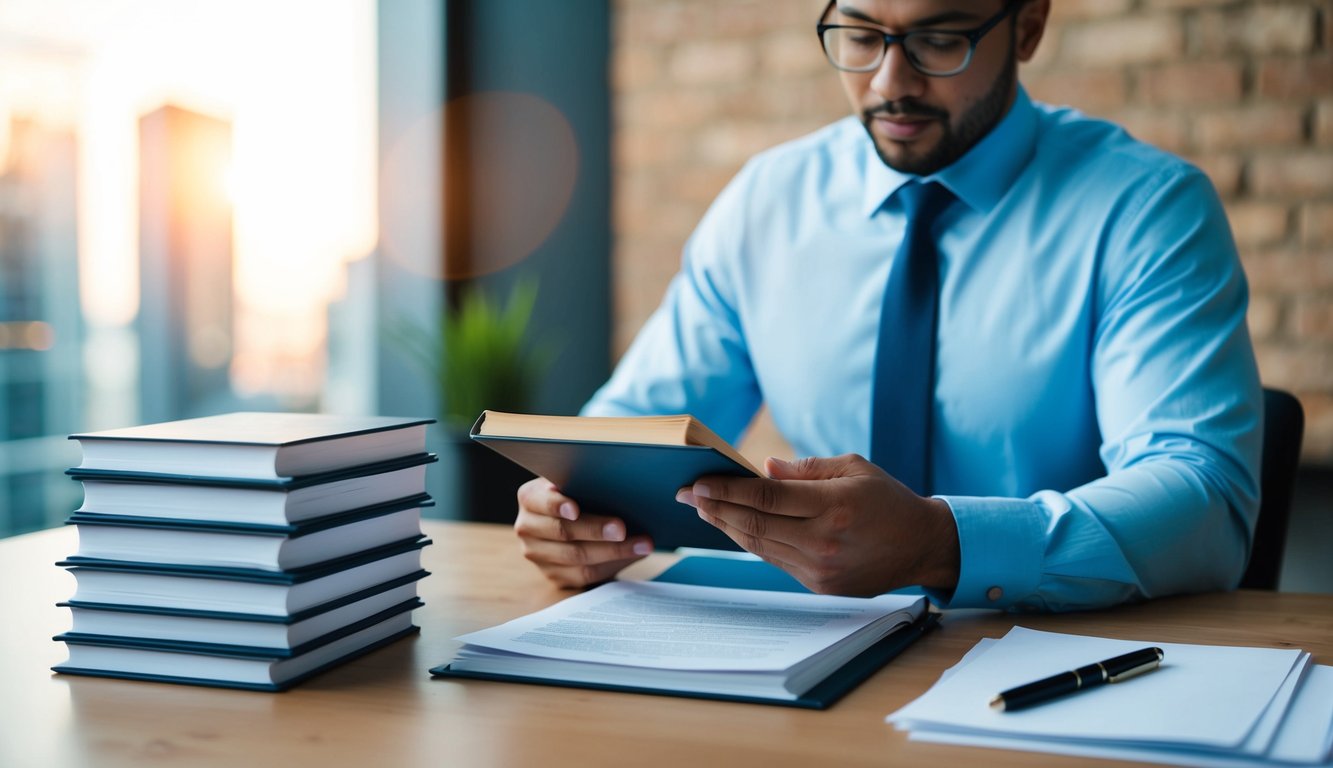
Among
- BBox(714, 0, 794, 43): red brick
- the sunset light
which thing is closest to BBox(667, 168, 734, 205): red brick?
BBox(714, 0, 794, 43): red brick

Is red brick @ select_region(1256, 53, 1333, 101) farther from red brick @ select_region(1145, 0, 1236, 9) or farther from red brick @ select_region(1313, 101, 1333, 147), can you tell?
red brick @ select_region(1145, 0, 1236, 9)

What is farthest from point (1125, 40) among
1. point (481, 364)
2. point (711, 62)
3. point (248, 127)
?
point (248, 127)

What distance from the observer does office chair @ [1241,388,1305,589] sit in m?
1.41

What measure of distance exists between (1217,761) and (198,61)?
360 centimetres

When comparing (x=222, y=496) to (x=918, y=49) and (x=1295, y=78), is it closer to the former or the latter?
(x=918, y=49)

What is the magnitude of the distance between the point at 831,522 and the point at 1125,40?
6.78 feet

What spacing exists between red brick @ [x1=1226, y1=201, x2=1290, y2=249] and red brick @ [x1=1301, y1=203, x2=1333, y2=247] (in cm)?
4

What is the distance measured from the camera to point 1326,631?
3.15 ft

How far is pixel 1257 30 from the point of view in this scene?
2.39m

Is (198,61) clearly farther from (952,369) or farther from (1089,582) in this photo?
(1089,582)

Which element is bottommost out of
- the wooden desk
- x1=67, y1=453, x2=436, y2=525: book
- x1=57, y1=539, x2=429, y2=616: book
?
the wooden desk

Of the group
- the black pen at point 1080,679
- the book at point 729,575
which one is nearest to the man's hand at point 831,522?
the book at point 729,575

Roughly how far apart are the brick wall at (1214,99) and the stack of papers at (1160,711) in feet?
6.03

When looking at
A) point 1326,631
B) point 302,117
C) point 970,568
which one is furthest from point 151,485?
point 302,117
